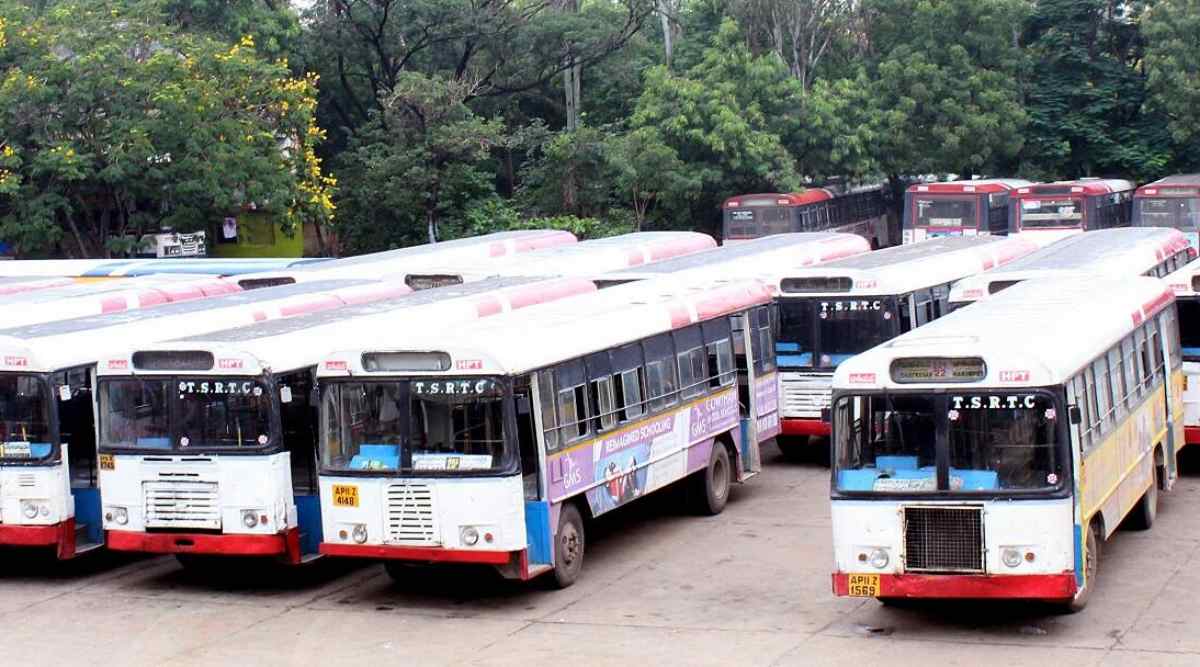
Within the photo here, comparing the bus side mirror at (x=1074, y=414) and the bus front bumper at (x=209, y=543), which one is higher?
the bus side mirror at (x=1074, y=414)

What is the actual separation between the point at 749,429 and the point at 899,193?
3127 cm

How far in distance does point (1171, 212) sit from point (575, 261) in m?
17.4

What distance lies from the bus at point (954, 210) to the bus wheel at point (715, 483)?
21670 mm

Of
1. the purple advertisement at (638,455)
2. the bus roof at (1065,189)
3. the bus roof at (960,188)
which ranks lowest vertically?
the purple advertisement at (638,455)

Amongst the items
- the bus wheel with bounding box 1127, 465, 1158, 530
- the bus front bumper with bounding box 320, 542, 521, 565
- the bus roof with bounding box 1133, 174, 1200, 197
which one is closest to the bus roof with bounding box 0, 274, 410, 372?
the bus front bumper with bounding box 320, 542, 521, 565

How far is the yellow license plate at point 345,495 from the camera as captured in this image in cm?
1298

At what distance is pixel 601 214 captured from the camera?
42.1 m

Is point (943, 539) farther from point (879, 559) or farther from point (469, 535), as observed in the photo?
point (469, 535)

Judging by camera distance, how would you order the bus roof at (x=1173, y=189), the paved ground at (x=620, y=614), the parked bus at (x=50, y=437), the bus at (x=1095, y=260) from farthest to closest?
the bus roof at (x=1173, y=189) → the bus at (x=1095, y=260) → the parked bus at (x=50, y=437) → the paved ground at (x=620, y=614)

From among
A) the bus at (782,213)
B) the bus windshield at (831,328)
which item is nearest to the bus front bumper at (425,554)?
the bus windshield at (831,328)

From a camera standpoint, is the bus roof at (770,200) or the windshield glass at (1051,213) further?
the bus roof at (770,200)

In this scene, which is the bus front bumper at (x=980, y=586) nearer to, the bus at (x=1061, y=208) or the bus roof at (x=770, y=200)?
the bus at (x=1061, y=208)

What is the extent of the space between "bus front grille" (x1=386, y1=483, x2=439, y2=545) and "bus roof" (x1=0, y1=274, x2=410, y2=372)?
11.5 feet

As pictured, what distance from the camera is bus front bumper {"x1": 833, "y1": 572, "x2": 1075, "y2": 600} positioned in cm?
1102
